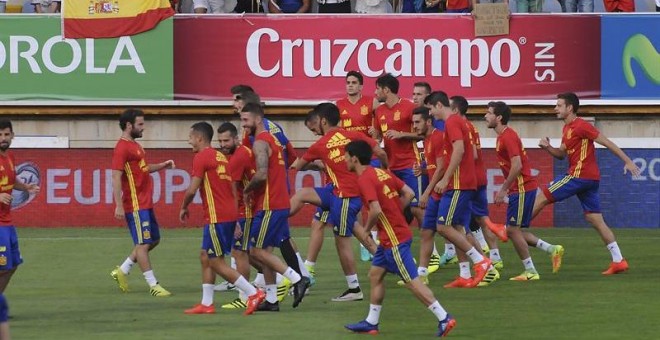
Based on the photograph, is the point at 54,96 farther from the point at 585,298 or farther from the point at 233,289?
the point at 585,298

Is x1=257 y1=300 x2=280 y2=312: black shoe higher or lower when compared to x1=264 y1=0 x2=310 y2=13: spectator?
lower

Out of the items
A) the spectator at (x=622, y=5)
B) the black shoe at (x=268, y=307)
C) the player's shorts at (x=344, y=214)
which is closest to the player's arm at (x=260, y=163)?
the black shoe at (x=268, y=307)

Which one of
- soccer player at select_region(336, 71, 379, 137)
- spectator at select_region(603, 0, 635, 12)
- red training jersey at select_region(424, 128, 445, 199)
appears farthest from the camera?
spectator at select_region(603, 0, 635, 12)

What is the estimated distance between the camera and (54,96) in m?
27.0

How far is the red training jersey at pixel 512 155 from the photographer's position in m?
19.4

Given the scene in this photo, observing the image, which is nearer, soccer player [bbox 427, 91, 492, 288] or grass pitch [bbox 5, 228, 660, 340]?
grass pitch [bbox 5, 228, 660, 340]

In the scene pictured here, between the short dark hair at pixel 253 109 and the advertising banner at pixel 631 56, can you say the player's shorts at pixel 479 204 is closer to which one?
the short dark hair at pixel 253 109

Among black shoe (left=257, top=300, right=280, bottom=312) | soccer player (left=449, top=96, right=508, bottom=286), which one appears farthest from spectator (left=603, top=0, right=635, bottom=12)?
black shoe (left=257, top=300, right=280, bottom=312)

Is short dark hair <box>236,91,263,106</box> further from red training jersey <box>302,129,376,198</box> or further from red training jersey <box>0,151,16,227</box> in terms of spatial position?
red training jersey <box>0,151,16,227</box>

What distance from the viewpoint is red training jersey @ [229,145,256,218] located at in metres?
16.6

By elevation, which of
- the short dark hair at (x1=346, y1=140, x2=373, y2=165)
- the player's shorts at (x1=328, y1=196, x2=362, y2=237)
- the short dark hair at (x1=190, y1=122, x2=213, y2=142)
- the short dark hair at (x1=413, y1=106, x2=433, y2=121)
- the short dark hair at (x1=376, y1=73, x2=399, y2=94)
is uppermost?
the short dark hair at (x1=376, y1=73, x2=399, y2=94)

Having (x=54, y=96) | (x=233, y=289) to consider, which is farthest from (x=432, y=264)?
(x=54, y=96)

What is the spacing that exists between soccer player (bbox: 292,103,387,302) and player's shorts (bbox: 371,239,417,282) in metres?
1.94

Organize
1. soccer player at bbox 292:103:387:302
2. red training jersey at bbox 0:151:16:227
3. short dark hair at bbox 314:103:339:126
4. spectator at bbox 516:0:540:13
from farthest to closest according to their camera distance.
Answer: spectator at bbox 516:0:540:13 < soccer player at bbox 292:103:387:302 < short dark hair at bbox 314:103:339:126 < red training jersey at bbox 0:151:16:227
